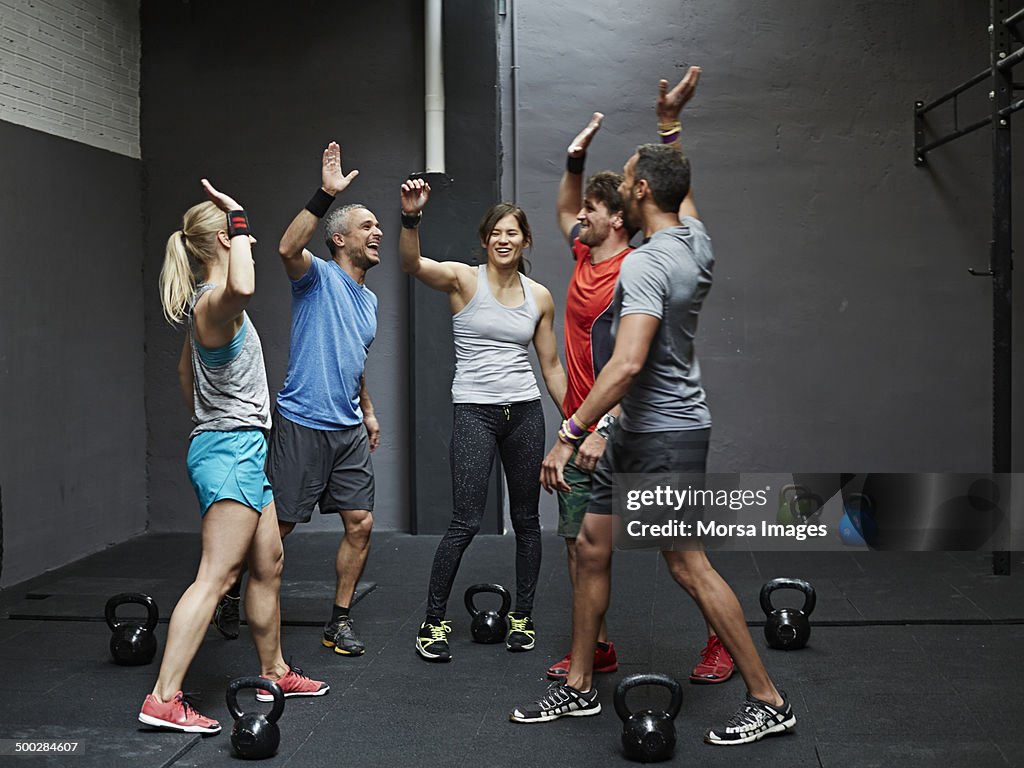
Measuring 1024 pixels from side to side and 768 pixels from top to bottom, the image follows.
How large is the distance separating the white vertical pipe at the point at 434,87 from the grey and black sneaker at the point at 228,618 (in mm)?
2915

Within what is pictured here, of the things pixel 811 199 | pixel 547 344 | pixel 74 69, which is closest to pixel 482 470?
pixel 547 344

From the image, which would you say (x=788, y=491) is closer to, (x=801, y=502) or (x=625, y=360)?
(x=801, y=502)

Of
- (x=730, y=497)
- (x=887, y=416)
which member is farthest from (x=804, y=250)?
(x=730, y=497)

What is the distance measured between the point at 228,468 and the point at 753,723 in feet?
5.23

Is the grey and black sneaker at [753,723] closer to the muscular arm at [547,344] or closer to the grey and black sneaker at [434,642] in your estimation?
the grey and black sneaker at [434,642]

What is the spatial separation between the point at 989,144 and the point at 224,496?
4942 millimetres

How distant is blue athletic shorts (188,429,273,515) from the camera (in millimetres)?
3217

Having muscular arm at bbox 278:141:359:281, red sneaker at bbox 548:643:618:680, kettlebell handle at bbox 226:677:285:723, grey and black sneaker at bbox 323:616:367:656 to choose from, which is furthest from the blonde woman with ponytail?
red sneaker at bbox 548:643:618:680

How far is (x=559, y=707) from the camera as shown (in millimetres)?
3377

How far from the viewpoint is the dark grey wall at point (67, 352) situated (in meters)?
5.34

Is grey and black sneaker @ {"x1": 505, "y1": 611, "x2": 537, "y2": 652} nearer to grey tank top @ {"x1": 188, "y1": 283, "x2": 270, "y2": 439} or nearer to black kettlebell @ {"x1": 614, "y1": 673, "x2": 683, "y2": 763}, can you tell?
black kettlebell @ {"x1": 614, "y1": 673, "x2": 683, "y2": 763}

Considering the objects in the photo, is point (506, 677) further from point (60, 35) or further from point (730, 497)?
point (60, 35)

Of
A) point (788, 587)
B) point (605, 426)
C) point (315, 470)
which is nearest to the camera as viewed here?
point (605, 426)

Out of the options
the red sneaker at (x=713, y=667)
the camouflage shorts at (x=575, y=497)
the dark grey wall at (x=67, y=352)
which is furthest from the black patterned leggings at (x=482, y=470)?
the dark grey wall at (x=67, y=352)
